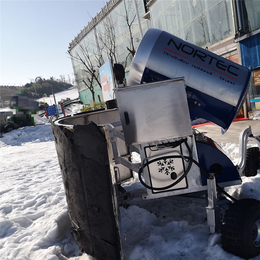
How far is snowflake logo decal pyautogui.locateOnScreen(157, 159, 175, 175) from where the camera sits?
91.5 inches

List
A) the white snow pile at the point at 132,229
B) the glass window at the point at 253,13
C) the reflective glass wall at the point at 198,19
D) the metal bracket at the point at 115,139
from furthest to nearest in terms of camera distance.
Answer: the reflective glass wall at the point at 198,19 → the glass window at the point at 253,13 → the white snow pile at the point at 132,229 → the metal bracket at the point at 115,139

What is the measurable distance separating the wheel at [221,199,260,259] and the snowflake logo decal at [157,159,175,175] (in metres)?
0.65

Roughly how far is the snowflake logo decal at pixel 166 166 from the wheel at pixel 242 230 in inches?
25.7

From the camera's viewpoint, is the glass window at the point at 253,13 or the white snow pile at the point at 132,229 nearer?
the white snow pile at the point at 132,229

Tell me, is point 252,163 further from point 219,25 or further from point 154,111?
point 219,25

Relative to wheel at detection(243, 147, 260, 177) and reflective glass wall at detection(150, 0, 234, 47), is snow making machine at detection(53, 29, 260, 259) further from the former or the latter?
reflective glass wall at detection(150, 0, 234, 47)

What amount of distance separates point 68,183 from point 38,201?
7.49ft

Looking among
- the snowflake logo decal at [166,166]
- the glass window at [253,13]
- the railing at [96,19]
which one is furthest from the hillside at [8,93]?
the railing at [96,19]

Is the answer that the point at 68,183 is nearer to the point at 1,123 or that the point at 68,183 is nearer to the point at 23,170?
the point at 23,170

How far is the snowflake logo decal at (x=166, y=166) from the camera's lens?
91.5 inches

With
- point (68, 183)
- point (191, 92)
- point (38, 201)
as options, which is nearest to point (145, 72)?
point (191, 92)

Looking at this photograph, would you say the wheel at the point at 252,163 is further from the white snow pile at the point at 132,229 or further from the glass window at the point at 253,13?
the glass window at the point at 253,13

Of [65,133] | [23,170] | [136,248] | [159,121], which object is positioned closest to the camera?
[65,133]

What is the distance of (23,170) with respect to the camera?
6.74 m
